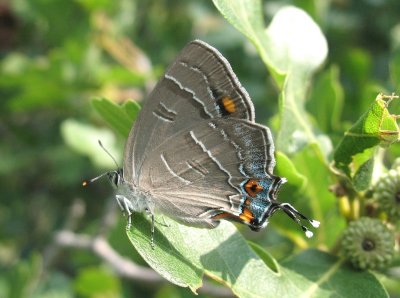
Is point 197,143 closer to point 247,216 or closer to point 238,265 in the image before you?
point 247,216

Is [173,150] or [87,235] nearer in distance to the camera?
[173,150]

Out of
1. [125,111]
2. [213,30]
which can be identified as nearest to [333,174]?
[125,111]

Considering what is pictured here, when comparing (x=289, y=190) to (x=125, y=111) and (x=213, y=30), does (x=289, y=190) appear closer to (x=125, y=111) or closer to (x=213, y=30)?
(x=125, y=111)

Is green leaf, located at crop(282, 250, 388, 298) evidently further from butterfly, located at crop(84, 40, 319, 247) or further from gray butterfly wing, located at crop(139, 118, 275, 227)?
gray butterfly wing, located at crop(139, 118, 275, 227)

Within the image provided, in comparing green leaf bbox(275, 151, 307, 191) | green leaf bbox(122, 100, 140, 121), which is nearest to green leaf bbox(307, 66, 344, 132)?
green leaf bbox(275, 151, 307, 191)

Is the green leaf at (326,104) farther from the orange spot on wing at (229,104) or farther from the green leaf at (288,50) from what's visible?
the orange spot on wing at (229,104)

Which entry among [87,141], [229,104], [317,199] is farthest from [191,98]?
[87,141]

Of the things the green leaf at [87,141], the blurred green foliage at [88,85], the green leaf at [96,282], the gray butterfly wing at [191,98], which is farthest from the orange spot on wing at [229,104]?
the green leaf at [96,282]
